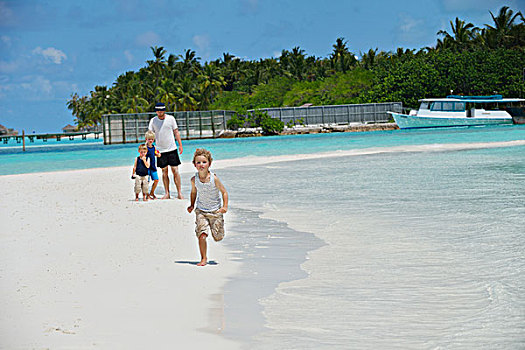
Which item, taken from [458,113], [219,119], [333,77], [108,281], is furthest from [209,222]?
[333,77]

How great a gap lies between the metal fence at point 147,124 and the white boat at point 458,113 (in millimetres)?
14178

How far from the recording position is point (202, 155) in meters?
5.91

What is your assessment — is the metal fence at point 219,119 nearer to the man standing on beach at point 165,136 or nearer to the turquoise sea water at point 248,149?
the turquoise sea water at point 248,149

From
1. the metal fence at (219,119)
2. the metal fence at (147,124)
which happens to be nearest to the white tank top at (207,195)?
the metal fence at (147,124)

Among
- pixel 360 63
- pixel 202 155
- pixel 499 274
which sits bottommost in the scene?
pixel 499 274

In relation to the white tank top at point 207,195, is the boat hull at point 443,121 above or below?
above

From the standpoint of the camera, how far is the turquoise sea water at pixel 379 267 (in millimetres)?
4316

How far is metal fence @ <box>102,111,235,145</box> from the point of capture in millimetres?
49688

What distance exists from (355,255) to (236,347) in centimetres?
298

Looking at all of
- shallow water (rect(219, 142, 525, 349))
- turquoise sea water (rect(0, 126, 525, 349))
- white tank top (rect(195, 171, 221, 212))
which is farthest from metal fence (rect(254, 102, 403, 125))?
white tank top (rect(195, 171, 221, 212))

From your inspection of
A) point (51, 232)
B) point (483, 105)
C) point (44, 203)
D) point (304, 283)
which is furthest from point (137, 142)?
point (304, 283)

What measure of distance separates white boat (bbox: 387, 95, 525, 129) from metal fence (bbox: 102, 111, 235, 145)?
14178 mm

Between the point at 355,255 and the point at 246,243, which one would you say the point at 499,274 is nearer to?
the point at 355,255

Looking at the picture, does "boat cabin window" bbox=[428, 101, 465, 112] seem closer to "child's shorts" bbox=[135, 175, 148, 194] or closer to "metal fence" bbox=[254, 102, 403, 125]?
"metal fence" bbox=[254, 102, 403, 125]
